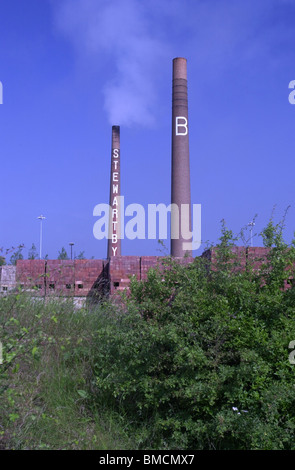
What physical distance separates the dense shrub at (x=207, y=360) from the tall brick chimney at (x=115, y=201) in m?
20.8

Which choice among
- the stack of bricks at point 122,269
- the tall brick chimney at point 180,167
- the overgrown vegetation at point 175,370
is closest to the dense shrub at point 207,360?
the overgrown vegetation at point 175,370

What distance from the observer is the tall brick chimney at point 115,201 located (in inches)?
1046

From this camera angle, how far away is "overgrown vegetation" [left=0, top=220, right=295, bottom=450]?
4.46 m

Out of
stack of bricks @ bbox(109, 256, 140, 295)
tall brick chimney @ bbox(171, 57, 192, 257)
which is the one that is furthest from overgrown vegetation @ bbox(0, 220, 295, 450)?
tall brick chimney @ bbox(171, 57, 192, 257)

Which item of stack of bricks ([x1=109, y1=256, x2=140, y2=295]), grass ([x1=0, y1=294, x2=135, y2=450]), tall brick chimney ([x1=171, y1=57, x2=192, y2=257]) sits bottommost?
grass ([x1=0, y1=294, x2=135, y2=450])

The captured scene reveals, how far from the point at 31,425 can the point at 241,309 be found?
2394 millimetres

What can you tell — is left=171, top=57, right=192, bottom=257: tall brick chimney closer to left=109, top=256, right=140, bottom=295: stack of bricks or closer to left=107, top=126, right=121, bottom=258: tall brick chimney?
left=109, top=256, right=140, bottom=295: stack of bricks

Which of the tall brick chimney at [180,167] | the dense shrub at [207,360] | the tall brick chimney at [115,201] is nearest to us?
the dense shrub at [207,360]

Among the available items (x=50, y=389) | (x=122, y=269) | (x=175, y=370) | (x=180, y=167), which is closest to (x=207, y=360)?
(x=175, y=370)

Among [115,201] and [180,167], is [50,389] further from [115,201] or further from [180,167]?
[115,201]

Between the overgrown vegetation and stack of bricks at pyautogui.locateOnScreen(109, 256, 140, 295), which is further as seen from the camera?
stack of bricks at pyautogui.locateOnScreen(109, 256, 140, 295)

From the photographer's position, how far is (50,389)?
5.29 meters

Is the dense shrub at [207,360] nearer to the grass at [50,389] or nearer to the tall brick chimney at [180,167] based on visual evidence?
the grass at [50,389]

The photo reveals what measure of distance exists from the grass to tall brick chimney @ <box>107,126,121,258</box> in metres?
20.0
